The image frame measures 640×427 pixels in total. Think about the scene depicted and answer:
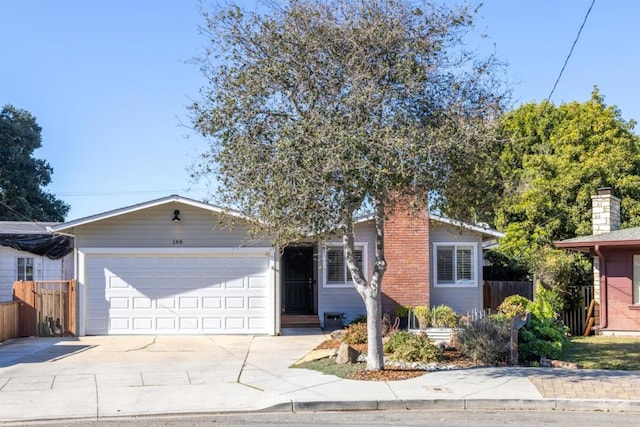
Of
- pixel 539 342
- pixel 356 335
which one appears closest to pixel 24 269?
pixel 356 335

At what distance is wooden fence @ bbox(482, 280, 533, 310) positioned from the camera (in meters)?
23.0

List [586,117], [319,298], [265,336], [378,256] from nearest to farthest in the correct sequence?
1. [378,256]
2. [265,336]
3. [319,298]
4. [586,117]

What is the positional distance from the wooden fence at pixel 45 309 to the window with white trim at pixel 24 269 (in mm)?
4053

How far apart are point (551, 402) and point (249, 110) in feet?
20.7

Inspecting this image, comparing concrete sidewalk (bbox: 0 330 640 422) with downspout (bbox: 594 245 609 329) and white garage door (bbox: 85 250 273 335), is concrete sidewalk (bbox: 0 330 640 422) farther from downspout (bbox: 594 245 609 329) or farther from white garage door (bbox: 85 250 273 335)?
downspout (bbox: 594 245 609 329)

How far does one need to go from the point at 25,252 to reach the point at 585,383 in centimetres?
1758

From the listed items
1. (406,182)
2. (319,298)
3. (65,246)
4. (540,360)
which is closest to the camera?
(406,182)

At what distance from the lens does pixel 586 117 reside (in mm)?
32500

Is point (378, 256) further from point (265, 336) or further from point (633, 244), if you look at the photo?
point (633, 244)

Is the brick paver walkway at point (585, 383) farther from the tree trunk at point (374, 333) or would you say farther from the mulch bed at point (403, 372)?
the tree trunk at point (374, 333)

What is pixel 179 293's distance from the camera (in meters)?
18.9

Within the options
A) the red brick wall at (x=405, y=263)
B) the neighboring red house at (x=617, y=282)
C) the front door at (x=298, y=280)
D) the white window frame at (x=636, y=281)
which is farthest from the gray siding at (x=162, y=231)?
the white window frame at (x=636, y=281)

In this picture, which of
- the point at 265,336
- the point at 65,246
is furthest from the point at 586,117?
the point at 65,246

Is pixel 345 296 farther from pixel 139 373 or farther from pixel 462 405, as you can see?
pixel 462 405
